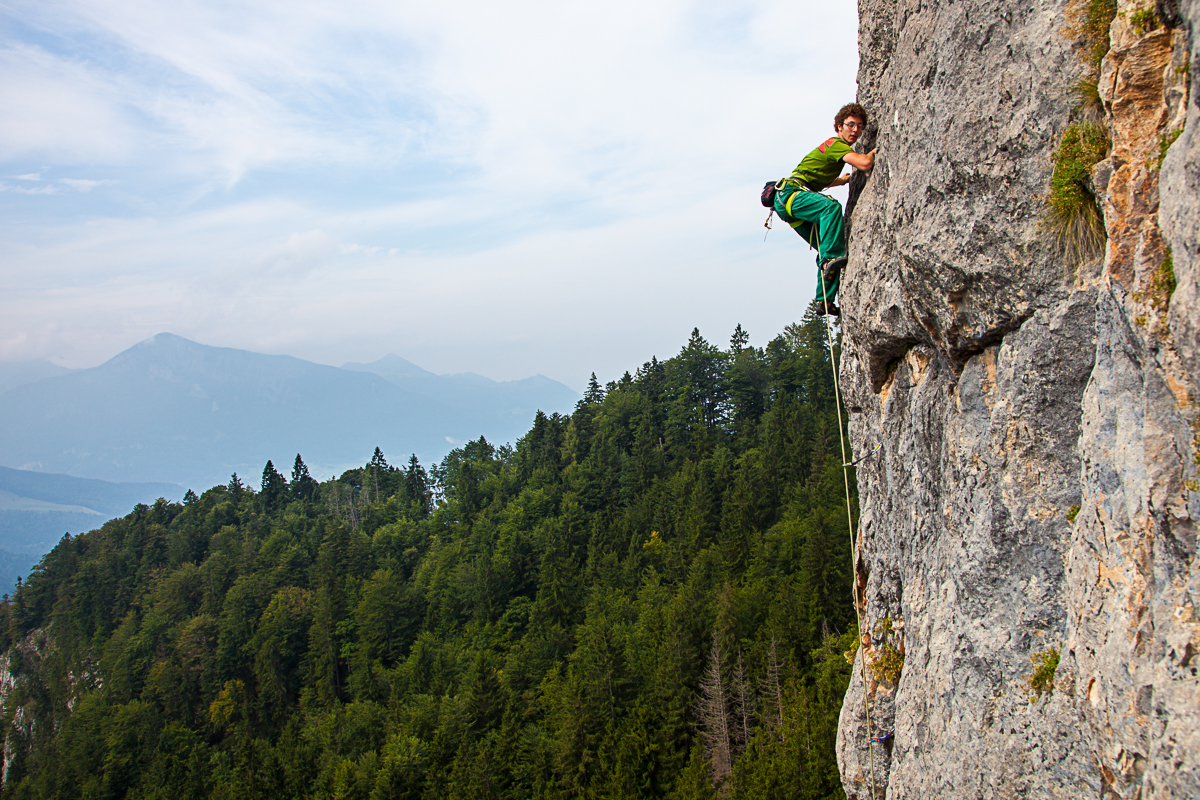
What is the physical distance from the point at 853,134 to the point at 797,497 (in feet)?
136

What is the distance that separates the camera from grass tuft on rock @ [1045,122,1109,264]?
4.26 meters

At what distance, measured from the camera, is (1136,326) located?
3625 millimetres

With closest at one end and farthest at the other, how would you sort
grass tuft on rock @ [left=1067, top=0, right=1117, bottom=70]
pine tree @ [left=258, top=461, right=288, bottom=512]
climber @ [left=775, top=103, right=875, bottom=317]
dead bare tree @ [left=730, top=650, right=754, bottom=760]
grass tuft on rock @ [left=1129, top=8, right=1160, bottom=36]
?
grass tuft on rock @ [left=1129, top=8, right=1160, bottom=36] → grass tuft on rock @ [left=1067, top=0, right=1117, bottom=70] → climber @ [left=775, top=103, right=875, bottom=317] → dead bare tree @ [left=730, top=650, right=754, bottom=760] → pine tree @ [left=258, top=461, right=288, bottom=512]

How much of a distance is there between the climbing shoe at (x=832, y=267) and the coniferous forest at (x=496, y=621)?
17518mm

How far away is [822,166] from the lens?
7410mm

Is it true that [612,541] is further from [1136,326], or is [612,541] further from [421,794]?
[1136,326]

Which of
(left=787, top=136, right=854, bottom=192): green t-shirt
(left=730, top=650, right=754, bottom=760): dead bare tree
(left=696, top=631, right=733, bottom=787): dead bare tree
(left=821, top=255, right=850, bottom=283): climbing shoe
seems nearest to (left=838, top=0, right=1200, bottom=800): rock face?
(left=787, top=136, right=854, bottom=192): green t-shirt

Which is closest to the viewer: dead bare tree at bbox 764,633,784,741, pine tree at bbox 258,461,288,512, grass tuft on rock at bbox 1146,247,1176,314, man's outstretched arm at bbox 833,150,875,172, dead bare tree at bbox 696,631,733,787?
grass tuft on rock at bbox 1146,247,1176,314

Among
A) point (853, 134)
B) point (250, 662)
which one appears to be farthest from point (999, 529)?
point (250, 662)

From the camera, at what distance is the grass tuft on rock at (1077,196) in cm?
426

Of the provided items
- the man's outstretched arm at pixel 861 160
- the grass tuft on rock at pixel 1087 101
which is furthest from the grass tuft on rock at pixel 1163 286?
the man's outstretched arm at pixel 861 160

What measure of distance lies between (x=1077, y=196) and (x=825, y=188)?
3558 millimetres

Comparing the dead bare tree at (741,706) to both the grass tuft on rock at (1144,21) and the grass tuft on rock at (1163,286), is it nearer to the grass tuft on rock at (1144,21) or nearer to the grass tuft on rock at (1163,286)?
the grass tuft on rock at (1163,286)

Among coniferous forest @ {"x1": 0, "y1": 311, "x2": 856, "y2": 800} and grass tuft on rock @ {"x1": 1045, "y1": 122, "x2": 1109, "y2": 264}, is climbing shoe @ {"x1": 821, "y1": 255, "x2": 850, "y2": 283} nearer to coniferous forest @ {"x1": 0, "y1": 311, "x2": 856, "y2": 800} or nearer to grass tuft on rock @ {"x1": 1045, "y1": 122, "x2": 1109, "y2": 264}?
grass tuft on rock @ {"x1": 1045, "y1": 122, "x2": 1109, "y2": 264}
